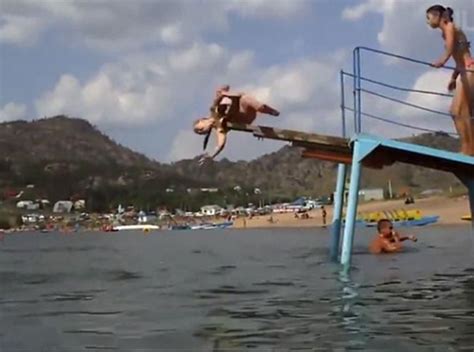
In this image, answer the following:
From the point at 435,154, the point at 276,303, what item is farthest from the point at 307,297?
the point at 435,154

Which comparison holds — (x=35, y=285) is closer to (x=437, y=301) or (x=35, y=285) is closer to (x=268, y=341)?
(x=437, y=301)

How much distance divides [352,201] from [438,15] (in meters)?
4.87

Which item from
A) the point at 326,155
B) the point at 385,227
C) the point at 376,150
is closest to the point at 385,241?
the point at 385,227

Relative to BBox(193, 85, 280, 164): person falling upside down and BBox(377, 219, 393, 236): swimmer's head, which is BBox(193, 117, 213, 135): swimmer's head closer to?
BBox(193, 85, 280, 164): person falling upside down

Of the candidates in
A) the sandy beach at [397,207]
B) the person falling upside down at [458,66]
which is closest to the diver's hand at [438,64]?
the person falling upside down at [458,66]

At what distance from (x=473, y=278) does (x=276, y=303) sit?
575cm

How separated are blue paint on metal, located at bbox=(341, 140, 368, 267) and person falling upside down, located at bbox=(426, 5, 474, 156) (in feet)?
7.25

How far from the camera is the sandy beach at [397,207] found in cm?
10788

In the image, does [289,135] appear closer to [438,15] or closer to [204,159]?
[204,159]

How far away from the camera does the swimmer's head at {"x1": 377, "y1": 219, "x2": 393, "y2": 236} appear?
90.4ft

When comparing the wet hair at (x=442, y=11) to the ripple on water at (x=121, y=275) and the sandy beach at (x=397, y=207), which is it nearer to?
the ripple on water at (x=121, y=275)

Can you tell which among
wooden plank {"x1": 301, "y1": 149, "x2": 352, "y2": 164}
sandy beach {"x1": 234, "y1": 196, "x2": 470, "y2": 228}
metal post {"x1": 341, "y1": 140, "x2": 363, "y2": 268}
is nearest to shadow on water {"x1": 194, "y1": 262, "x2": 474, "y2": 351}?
metal post {"x1": 341, "y1": 140, "x2": 363, "y2": 268}

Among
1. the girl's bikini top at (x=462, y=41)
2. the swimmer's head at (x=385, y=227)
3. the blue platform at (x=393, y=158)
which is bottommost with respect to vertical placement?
the swimmer's head at (x=385, y=227)

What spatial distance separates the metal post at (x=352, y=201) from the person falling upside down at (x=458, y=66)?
224 cm
